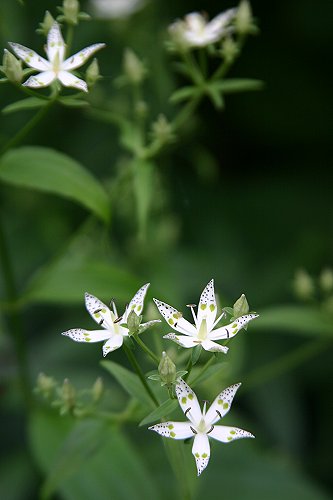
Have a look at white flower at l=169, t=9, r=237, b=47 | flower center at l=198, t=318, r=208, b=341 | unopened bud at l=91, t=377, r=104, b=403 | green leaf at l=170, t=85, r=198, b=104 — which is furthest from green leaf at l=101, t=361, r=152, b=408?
white flower at l=169, t=9, r=237, b=47

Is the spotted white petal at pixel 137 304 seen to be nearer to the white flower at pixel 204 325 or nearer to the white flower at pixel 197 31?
the white flower at pixel 204 325

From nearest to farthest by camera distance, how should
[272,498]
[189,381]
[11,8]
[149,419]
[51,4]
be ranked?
[149,419], [189,381], [272,498], [11,8], [51,4]

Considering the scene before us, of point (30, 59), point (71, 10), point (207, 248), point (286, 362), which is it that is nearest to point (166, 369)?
point (30, 59)

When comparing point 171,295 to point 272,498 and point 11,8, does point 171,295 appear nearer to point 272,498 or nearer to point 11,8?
point 272,498

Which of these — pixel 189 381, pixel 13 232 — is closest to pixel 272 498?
pixel 189 381

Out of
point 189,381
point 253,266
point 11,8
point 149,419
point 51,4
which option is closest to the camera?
point 149,419

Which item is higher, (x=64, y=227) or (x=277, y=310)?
(x=64, y=227)

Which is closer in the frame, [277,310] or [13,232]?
[277,310]
